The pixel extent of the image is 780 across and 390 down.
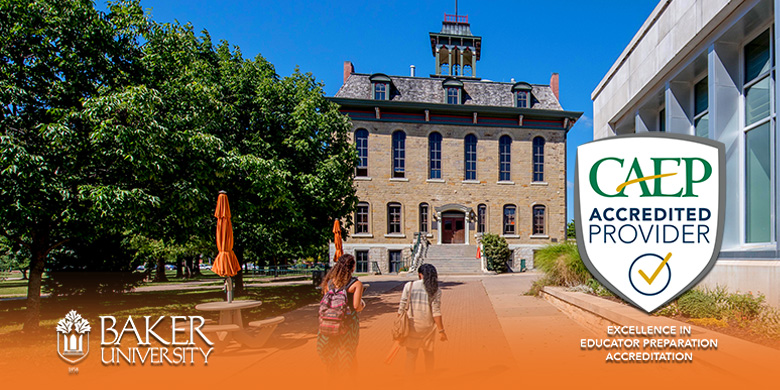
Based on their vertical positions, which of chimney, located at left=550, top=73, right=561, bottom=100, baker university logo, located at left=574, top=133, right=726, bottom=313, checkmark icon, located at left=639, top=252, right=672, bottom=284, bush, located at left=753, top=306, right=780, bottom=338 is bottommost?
bush, located at left=753, top=306, right=780, bottom=338

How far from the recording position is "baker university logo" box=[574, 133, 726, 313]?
6.50m

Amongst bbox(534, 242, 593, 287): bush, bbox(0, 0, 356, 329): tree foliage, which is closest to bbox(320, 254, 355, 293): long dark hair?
bbox(0, 0, 356, 329): tree foliage

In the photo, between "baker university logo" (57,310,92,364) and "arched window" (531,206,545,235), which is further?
"arched window" (531,206,545,235)

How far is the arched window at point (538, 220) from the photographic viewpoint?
117ft

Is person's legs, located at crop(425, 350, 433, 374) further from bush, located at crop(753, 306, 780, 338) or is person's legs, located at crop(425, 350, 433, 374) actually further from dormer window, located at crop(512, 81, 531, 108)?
dormer window, located at crop(512, 81, 531, 108)

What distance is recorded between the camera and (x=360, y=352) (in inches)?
311

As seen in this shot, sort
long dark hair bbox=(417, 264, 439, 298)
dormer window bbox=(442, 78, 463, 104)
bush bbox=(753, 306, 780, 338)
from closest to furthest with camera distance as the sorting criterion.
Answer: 1. long dark hair bbox=(417, 264, 439, 298)
2. bush bbox=(753, 306, 780, 338)
3. dormer window bbox=(442, 78, 463, 104)

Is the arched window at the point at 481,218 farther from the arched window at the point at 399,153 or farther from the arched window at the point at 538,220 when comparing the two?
the arched window at the point at 399,153

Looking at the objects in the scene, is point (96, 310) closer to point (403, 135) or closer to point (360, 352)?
point (360, 352)

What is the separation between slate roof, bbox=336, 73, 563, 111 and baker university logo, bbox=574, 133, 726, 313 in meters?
29.4

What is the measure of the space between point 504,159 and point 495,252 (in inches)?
322

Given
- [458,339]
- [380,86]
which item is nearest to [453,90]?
[380,86]

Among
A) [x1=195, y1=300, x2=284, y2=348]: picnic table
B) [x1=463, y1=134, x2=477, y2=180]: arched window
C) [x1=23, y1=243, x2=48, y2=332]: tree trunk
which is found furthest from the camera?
[x1=463, y1=134, x2=477, y2=180]: arched window
